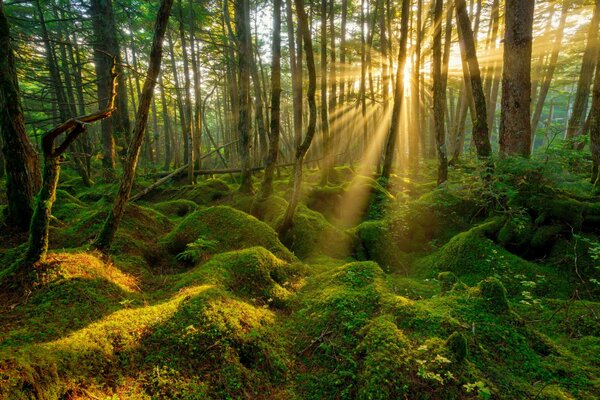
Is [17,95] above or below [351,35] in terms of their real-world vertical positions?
below

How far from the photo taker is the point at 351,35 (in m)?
19.7

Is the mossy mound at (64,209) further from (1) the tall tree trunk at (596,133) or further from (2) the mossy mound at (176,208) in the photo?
(1) the tall tree trunk at (596,133)

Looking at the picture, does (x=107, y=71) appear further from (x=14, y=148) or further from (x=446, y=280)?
(x=446, y=280)

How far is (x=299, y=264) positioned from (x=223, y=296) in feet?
7.00

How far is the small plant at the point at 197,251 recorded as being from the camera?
5.41 metres

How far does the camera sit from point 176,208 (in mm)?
10172

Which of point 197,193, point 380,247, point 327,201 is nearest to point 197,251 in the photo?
point 380,247

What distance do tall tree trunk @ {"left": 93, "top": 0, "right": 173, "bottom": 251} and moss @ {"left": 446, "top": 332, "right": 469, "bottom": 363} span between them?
4837mm

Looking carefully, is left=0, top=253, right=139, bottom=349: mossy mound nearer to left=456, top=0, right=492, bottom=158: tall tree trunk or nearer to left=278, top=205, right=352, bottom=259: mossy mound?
left=278, top=205, right=352, bottom=259: mossy mound

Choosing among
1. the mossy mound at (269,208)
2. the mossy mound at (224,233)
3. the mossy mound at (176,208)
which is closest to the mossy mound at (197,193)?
the mossy mound at (176,208)

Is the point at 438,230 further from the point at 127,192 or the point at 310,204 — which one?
the point at 127,192

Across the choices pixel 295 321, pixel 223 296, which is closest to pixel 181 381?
pixel 223 296

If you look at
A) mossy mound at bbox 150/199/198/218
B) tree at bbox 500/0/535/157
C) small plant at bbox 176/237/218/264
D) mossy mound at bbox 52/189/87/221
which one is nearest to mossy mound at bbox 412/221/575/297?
tree at bbox 500/0/535/157

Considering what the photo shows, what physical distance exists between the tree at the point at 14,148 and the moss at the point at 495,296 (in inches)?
307
